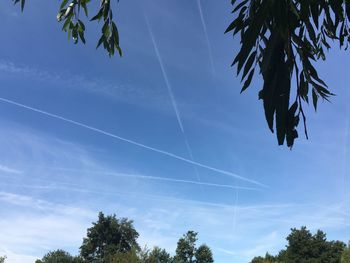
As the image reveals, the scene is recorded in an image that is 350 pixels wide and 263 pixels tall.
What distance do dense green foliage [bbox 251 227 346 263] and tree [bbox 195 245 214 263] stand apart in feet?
30.4

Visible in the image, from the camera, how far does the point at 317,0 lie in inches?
107

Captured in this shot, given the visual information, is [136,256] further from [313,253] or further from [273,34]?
[313,253]

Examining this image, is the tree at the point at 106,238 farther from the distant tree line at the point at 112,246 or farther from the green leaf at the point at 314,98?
the green leaf at the point at 314,98

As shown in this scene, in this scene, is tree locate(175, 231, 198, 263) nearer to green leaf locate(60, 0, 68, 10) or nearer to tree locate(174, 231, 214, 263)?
tree locate(174, 231, 214, 263)

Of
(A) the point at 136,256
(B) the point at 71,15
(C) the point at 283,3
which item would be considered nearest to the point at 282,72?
(C) the point at 283,3

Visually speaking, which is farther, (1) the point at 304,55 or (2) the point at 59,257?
(2) the point at 59,257

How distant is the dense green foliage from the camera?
277 ft

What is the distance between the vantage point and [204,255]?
290 ft

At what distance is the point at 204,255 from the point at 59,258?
34.3m

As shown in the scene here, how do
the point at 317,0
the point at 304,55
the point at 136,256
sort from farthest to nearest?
1. the point at 136,256
2. the point at 304,55
3. the point at 317,0

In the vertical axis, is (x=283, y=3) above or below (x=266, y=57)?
above

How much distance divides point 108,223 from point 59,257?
13.8m

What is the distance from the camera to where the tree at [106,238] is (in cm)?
9575

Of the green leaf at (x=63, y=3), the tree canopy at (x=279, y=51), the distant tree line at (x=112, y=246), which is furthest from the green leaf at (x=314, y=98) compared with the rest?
the distant tree line at (x=112, y=246)
